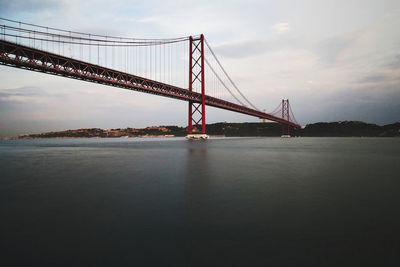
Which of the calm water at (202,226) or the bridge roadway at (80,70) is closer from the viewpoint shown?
the calm water at (202,226)

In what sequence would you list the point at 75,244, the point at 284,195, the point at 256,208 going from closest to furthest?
the point at 75,244
the point at 256,208
the point at 284,195

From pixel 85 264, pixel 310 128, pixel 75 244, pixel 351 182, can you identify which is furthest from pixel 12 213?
pixel 310 128

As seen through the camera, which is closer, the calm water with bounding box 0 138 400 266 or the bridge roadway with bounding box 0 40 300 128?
the calm water with bounding box 0 138 400 266

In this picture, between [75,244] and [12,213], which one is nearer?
[75,244]

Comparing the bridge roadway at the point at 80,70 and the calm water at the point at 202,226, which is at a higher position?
the bridge roadway at the point at 80,70

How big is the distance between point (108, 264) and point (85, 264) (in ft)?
0.67

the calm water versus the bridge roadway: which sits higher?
the bridge roadway

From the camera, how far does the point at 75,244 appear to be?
2555 millimetres

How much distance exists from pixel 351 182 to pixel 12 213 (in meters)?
7.36

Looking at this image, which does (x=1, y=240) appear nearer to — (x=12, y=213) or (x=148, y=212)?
(x=12, y=213)

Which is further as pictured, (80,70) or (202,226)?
(80,70)

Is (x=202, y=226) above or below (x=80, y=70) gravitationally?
below

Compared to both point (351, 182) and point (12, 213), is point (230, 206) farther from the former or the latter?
point (351, 182)

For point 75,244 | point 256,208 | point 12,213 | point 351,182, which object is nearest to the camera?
point 75,244
